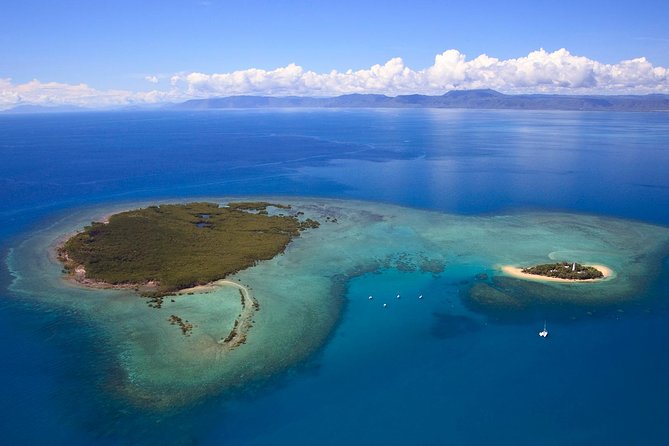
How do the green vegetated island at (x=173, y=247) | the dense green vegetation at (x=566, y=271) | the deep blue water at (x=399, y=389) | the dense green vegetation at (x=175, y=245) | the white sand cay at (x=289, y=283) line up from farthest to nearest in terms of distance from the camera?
the dense green vegetation at (x=175, y=245), the green vegetated island at (x=173, y=247), the dense green vegetation at (x=566, y=271), the white sand cay at (x=289, y=283), the deep blue water at (x=399, y=389)

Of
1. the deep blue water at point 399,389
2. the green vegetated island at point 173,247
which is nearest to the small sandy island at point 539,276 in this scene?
the deep blue water at point 399,389

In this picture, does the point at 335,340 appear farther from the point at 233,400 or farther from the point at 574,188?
the point at 574,188

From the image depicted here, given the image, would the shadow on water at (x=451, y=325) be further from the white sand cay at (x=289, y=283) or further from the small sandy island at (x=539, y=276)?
the small sandy island at (x=539, y=276)

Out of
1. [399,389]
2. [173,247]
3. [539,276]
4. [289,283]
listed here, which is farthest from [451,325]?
[173,247]

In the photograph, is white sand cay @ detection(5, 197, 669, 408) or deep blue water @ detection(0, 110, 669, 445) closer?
deep blue water @ detection(0, 110, 669, 445)

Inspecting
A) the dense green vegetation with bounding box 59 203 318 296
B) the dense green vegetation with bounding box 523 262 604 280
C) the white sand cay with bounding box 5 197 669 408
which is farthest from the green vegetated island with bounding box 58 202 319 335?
the dense green vegetation with bounding box 523 262 604 280

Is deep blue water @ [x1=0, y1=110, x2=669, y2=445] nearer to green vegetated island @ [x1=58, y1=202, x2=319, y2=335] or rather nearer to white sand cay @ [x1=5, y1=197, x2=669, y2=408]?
white sand cay @ [x1=5, y1=197, x2=669, y2=408]

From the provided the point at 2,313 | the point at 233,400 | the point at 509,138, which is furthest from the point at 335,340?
the point at 509,138
